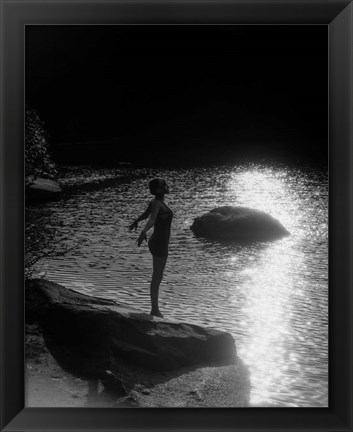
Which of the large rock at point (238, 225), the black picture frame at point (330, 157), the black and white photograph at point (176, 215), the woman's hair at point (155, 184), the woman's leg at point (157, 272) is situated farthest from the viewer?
the large rock at point (238, 225)

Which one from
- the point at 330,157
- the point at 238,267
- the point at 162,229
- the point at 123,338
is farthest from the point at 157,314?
the point at 330,157

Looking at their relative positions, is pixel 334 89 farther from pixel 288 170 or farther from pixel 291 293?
pixel 291 293

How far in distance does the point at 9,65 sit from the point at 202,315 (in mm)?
2578

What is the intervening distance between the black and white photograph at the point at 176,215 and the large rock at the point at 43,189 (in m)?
0.02

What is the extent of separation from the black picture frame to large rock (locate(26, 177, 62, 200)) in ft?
1.93

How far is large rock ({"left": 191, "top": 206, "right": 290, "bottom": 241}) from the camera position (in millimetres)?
6934

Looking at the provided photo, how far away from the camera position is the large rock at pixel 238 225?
6.93m

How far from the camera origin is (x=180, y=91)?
6469 millimetres

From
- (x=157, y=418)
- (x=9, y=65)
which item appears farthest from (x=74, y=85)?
(x=157, y=418)

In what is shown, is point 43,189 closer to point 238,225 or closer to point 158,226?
point 158,226

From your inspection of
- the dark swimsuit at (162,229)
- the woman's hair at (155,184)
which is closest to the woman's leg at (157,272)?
the dark swimsuit at (162,229)

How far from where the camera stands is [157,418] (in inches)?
216

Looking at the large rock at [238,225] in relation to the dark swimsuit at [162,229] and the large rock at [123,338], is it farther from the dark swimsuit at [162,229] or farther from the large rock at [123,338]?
the large rock at [123,338]

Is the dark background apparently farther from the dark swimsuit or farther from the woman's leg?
the woman's leg
